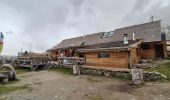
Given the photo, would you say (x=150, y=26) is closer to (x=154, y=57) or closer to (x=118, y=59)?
(x=154, y=57)

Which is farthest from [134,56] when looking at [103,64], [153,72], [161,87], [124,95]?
[124,95]

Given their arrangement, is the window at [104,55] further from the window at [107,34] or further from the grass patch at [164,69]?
the window at [107,34]

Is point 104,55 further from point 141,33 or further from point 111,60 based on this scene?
point 141,33

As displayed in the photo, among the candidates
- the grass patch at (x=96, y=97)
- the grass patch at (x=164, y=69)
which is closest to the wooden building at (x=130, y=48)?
the grass patch at (x=164, y=69)

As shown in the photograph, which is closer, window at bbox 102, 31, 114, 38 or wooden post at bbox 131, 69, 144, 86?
wooden post at bbox 131, 69, 144, 86

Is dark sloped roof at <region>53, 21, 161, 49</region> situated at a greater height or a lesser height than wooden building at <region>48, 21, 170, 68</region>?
greater

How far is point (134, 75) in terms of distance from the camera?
46.6 ft

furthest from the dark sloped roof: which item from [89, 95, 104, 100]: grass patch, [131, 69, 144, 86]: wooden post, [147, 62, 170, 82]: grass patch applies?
[89, 95, 104, 100]: grass patch

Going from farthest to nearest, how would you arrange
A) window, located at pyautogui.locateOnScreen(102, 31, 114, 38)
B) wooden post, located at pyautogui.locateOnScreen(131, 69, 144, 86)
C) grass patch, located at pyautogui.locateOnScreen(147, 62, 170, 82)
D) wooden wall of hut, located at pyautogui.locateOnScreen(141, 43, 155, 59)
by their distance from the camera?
1. window, located at pyautogui.locateOnScreen(102, 31, 114, 38)
2. wooden wall of hut, located at pyautogui.locateOnScreen(141, 43, 155, 59)
3. grass patch, located at pyautogui.locateOnScreen(147, 62, 170, 82)
4. wooden post, located at pyautogui.locateOnScreen(131, 69, 144, 86)

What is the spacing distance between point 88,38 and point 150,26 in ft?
42.9

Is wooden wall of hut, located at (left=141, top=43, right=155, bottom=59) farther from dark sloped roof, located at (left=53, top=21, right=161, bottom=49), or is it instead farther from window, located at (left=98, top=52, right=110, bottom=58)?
window, located at (left=98, top=52, right=110, bottom=58)

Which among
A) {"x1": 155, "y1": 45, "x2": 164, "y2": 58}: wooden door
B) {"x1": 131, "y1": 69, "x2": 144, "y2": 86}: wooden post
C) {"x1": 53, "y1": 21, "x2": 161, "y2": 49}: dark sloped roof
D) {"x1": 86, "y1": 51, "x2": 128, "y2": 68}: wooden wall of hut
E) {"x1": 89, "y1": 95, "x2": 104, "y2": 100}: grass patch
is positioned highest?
{"x1": 53, "y1": 21, "x2": 161, "y2": 49}: dark sloped roof

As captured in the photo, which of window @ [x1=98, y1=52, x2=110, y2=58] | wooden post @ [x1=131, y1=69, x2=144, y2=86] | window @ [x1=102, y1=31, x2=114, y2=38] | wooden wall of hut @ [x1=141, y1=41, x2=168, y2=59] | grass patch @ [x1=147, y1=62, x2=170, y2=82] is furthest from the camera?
window @ [x1=102, y1=31, x2=114, y2=38]

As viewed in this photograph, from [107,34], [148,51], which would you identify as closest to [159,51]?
[148,51]
